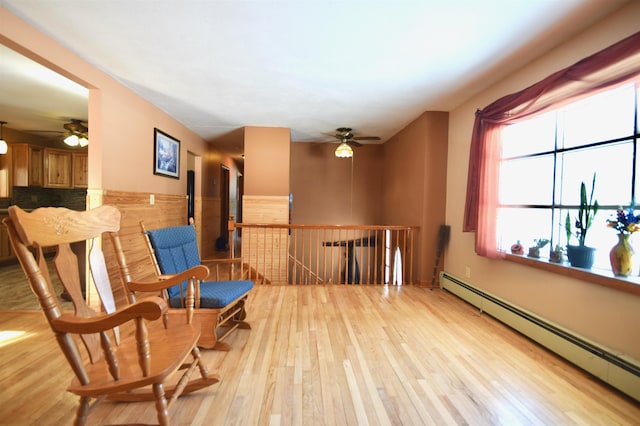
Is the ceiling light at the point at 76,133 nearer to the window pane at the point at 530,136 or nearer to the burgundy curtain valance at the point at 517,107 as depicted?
the burgundy curtain valance at the point at 517,107

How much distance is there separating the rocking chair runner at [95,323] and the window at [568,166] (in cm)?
294

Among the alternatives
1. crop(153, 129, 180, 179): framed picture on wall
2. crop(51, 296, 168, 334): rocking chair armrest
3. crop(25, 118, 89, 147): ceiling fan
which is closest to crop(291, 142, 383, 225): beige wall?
crop(153, 129, 180, 179): framed picture on wall

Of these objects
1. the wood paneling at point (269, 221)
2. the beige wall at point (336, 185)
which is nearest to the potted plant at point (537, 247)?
the wood paneling at point (269, 221)

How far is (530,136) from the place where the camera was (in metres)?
2.75

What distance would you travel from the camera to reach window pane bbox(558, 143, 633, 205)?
1.95 metres

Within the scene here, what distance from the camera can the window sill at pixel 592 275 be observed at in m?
1.75

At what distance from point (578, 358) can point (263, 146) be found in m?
4.95

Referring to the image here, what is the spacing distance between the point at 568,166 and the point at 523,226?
2.30 ft

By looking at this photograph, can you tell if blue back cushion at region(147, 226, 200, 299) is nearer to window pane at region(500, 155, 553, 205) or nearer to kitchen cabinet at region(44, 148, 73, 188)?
window pane at region(500, 155, 553, 205)

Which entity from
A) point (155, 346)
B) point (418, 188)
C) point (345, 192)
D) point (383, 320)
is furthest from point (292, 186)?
point (155, 346)

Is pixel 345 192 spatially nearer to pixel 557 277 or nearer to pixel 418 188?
pixel 418 188

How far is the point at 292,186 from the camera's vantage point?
22.0 ft

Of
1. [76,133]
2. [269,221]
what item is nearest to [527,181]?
[269,221]

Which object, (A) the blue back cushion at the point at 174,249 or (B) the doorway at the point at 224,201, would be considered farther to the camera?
(B) the doorway at the point at 224,201
